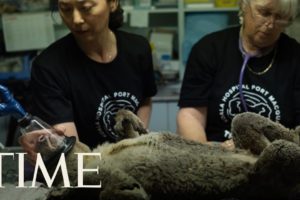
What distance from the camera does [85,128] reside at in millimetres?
1093

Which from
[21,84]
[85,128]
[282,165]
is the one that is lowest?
[21,84]

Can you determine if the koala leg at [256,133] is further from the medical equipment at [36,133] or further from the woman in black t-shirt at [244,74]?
the woman in black t-shirt at [244,74]

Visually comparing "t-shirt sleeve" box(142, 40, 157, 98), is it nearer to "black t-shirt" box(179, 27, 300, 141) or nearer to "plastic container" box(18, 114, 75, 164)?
"black t-shirt" box(179, 27, 300, 141)

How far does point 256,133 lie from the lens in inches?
28.9

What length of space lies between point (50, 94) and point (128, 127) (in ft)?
1.11

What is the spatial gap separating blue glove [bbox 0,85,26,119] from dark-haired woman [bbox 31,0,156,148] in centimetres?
27

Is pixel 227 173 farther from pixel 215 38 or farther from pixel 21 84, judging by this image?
pixel 21 84

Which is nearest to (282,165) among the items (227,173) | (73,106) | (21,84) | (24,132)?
(227,173)

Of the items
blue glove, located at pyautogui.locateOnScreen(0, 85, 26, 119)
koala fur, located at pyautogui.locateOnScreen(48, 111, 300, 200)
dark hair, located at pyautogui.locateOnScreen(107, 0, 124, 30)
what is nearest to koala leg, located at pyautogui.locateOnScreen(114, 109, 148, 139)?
koala fur, located at pyautogui.locateOnScreen(48, 111, 300, 200)

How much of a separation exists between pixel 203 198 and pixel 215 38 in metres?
0.69

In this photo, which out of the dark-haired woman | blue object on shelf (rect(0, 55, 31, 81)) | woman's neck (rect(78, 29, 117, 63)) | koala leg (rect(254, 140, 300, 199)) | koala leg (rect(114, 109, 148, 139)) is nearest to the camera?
koala leg (rect(254, 140, 300, 199))

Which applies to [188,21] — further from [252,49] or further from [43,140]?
[43,140]

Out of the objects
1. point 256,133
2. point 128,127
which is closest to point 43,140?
point 128,127

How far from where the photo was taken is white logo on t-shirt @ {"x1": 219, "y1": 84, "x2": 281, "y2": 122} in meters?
1.14
